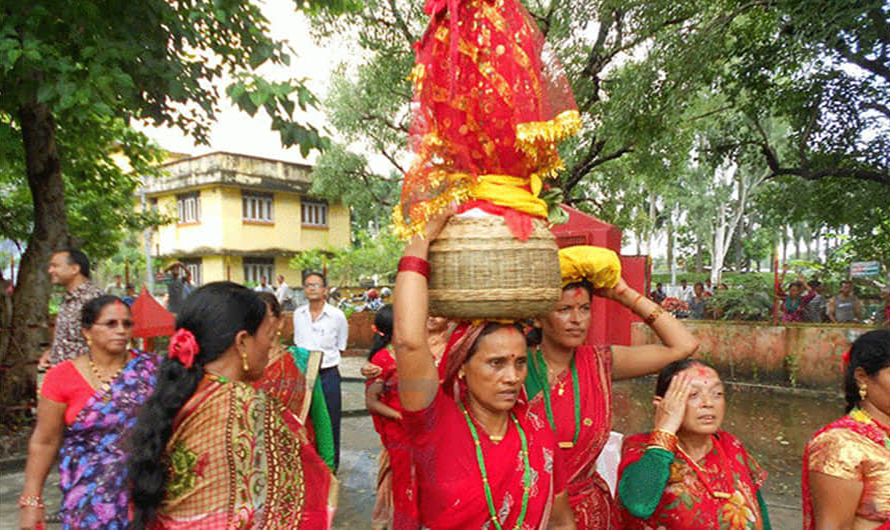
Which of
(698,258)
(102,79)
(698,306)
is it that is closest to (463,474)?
(102,79)

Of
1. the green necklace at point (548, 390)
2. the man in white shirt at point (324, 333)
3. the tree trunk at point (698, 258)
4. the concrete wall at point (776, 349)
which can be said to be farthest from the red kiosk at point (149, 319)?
→ the tree trunk at point (698, 258)

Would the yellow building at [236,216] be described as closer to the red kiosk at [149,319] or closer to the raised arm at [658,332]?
the red kiosk at [149,319]

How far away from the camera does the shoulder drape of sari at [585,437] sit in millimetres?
2428

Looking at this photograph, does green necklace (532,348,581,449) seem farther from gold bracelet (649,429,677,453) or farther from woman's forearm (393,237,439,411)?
woman's forearm (393,237,439,411)

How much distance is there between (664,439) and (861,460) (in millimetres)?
746

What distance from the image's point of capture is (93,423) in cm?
258

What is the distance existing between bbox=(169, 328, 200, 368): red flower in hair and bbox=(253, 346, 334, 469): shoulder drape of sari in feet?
4.21

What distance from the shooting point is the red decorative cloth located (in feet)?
6.25

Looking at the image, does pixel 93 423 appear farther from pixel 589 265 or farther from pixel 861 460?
pixel 861 460

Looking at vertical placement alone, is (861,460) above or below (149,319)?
below

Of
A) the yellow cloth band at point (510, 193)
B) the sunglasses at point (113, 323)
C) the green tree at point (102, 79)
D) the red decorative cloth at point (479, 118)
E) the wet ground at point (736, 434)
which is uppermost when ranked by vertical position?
the green tree at point (102, 79)

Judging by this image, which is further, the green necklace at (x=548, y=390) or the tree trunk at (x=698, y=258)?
the tree trunk at (x=698, y=258)

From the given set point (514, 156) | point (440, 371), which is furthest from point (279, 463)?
point (514, 156)

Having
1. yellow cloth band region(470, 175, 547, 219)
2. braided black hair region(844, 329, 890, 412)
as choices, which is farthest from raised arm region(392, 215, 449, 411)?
braided black hair region(844, 329, 890, 412)
